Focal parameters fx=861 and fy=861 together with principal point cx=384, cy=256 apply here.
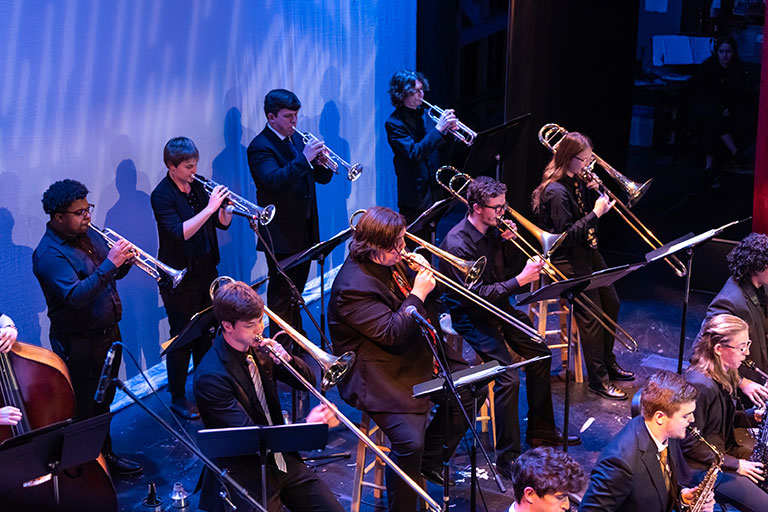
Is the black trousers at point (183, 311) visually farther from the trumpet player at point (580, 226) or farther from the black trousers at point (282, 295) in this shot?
the trumpet player at point (580, 226)

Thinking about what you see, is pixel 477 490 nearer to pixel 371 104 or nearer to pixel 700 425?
pixel 700 425

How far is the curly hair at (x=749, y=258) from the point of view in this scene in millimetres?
4914

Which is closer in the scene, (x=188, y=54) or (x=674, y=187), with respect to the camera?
(x=188, y=54)

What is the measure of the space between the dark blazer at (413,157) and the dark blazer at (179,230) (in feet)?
5.94

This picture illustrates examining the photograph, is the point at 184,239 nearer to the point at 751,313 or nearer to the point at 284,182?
the point at 284,182

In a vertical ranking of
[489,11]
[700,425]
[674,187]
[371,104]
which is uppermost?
[489,11]

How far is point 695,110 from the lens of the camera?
24.8 feet

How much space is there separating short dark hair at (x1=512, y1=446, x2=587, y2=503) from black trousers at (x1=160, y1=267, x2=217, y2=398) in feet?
9.18

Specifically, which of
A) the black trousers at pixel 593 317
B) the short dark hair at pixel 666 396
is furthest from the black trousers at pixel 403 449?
the black trousers at pixel 593 317

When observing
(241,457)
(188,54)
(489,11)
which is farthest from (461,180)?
(241,457)

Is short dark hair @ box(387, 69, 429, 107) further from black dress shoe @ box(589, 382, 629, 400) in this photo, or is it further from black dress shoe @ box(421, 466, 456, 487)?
black dress shoe @ box(421, 466, 456, 487)

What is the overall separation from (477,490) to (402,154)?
9.74 ft

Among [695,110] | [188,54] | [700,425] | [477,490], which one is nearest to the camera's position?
[700,425]

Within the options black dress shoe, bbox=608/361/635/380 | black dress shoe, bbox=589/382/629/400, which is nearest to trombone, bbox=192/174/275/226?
black dress shoe, bbox=589/382/629/400
